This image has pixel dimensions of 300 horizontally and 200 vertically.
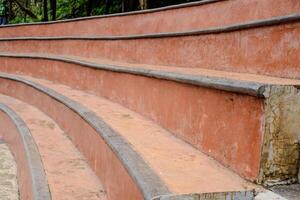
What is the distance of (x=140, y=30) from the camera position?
4.95 m

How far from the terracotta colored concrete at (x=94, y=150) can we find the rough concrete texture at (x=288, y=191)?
17.8 inches

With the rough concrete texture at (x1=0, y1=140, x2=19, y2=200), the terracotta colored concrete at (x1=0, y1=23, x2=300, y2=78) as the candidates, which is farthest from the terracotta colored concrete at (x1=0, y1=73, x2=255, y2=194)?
the rough concrete texture at (x1=0, y1=140, x2=19, y2=200)

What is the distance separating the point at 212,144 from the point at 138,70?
1.28 m

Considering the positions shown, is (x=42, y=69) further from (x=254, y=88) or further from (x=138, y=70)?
(x=254, y=88)

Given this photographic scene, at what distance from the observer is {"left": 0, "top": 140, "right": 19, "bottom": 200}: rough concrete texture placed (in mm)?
3025

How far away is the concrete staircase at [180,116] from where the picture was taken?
1.38 metres

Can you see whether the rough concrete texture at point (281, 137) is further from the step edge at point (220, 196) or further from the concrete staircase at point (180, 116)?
the step edge at point (220, 196)

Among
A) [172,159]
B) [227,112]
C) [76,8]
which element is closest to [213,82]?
[227,112]

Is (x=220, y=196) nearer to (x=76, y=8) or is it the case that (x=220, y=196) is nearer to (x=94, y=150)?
(x=94, y=150)

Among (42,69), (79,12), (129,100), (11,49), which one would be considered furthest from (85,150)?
(79,12)

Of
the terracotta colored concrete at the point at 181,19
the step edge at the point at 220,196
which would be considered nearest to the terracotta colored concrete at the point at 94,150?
the step edge at the point at 220,196

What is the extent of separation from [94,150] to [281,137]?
4.50 ft

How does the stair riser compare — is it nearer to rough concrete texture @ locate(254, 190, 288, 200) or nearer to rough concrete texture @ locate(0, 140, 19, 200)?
rough concrete texture @ locate(254, 190, 288, 200)

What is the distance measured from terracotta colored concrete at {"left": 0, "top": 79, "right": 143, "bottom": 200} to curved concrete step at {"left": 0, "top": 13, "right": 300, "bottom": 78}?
89 centimetres
